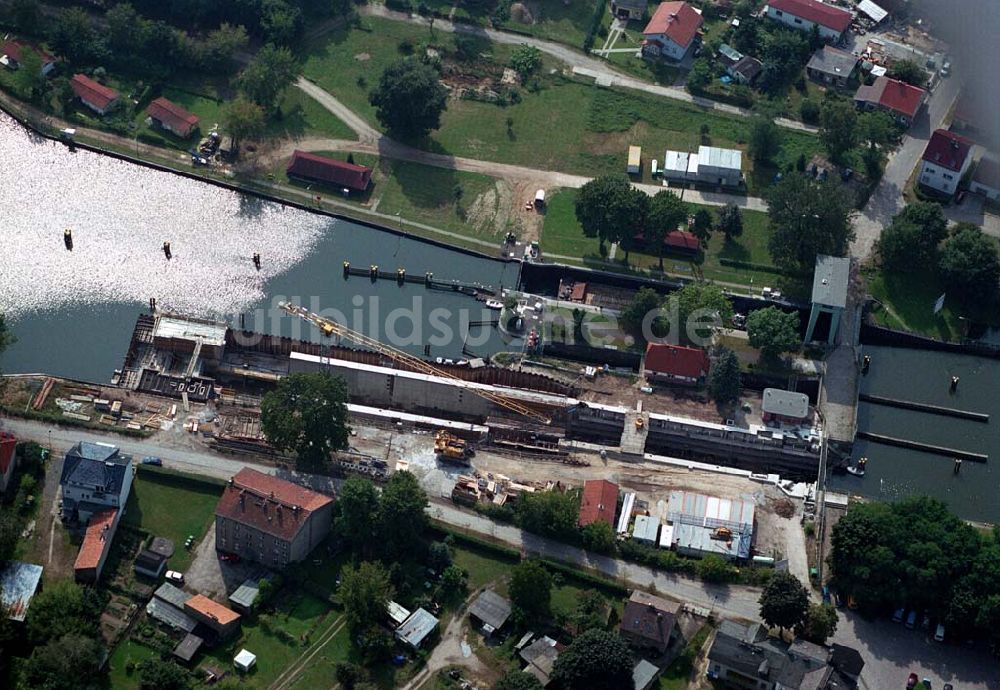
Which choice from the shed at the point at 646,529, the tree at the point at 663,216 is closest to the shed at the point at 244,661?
the shed at the point at 646,529

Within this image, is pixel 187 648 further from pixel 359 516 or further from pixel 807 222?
pixel 807 222

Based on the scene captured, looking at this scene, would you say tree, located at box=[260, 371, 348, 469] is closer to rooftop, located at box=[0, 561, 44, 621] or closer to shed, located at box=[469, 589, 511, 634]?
shed, located at box=[469, 589, 511, 634]

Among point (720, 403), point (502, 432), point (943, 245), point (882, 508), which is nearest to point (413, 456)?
point (502, 432)

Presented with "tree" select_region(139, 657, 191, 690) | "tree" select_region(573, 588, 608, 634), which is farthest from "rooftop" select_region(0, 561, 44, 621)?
"tree" select_region(573, 588, 608, 634)

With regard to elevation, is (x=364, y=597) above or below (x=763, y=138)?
below

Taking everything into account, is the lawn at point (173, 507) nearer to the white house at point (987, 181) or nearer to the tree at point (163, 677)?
the tree at point (163, 677)

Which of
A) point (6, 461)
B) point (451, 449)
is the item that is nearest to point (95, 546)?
point (6, 461)
